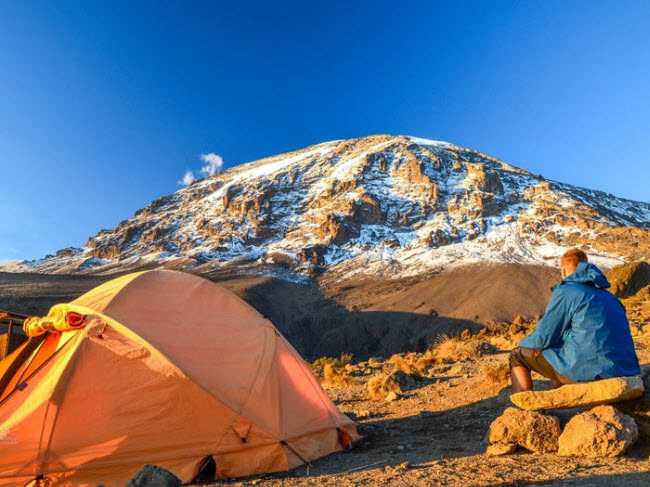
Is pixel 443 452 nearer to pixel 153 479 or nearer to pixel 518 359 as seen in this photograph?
pixel 518 359

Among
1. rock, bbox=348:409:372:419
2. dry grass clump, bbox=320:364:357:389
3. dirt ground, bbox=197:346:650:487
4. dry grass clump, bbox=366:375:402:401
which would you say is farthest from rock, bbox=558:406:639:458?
dry grass clump, bbox=320:364:357:389

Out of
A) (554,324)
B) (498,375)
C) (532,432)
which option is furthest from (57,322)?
(498,375)

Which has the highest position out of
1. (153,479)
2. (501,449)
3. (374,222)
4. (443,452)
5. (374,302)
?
(374,222)

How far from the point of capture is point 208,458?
185 inches

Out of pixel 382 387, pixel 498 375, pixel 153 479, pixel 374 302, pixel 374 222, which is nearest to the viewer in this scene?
pixel 153 479

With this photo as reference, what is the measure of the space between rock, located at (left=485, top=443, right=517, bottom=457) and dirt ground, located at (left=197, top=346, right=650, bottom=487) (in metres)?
0.06

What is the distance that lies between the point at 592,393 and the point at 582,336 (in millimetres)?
497

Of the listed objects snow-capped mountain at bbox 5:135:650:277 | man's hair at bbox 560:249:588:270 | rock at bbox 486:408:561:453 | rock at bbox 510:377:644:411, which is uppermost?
snow-capped mountain at bbox 5:135:650:277

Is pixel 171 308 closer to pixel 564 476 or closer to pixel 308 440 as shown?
pixel 308 440

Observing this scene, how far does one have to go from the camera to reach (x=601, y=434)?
388 centimetres

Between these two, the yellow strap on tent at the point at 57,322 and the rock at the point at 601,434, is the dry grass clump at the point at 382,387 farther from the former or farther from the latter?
the yellow strap on tent at the point at 57,322

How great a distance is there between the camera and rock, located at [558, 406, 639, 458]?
3852 millimetres

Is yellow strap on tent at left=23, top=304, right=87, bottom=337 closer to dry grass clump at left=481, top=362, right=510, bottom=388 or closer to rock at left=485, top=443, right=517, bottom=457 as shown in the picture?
rock at left=485, top=443, right=517, bottom=457

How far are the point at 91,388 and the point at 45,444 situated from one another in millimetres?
A: 619
